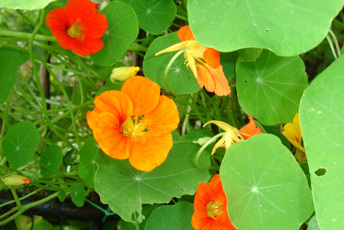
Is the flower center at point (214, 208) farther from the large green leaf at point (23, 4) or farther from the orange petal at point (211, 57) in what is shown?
the large green leaf at point (23, 4)

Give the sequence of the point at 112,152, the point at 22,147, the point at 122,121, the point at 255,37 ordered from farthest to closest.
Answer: the point at 22,147
the point at 122,121
the point at 112,152
the point at 255,37

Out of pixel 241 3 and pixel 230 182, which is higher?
pixel 241 3

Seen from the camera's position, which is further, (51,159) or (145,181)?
(51,159)

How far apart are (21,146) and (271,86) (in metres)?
0.75

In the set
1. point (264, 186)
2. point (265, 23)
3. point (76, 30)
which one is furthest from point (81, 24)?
point (264, 186)

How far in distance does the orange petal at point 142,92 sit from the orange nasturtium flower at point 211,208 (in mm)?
245

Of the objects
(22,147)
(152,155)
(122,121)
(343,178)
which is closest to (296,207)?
(343,178)

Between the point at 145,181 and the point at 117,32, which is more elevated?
the point at 117,32

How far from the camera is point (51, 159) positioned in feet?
3.99

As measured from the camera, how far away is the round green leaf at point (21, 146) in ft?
3.78

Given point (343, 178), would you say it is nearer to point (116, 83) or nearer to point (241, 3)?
point (241, 3)

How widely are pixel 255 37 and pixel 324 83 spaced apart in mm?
192

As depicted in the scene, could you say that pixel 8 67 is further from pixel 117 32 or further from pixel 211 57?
pixel 211 57

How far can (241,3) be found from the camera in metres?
0.85
